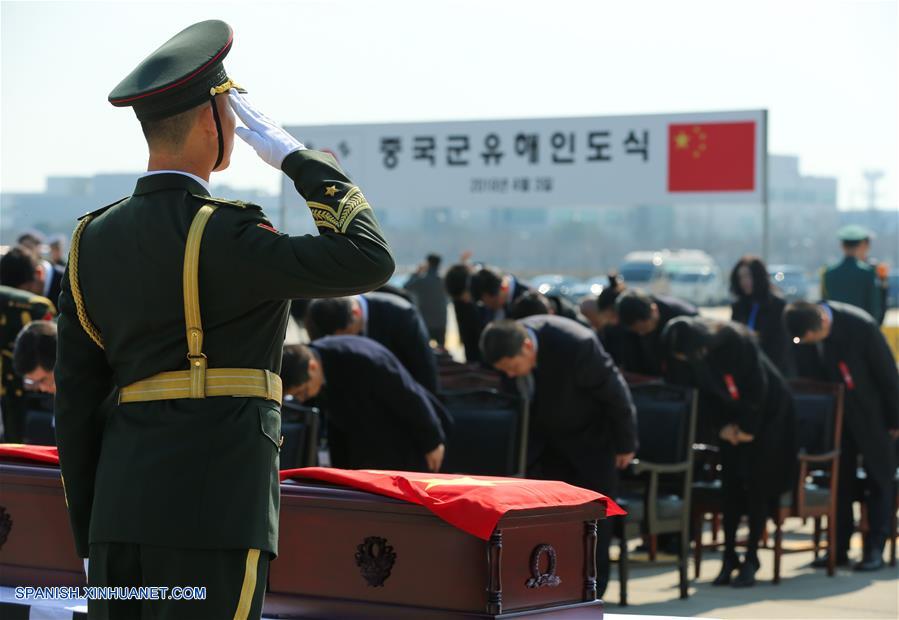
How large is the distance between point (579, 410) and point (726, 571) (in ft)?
4.87

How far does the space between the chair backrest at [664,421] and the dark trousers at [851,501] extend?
130 centimetres

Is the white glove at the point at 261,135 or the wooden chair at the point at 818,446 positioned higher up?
the white glove at the point at 261,135

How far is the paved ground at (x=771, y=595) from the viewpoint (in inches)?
235

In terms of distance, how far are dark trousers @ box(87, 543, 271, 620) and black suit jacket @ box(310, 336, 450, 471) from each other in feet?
8.91

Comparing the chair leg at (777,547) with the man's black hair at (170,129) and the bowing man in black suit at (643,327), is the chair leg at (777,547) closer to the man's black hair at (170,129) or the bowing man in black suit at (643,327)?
the bowing man in black suit at (643,327)

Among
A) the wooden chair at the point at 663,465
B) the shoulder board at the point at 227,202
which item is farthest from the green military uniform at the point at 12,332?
the shoulder board at the point at 227,202

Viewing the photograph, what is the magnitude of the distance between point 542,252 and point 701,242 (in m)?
7.15

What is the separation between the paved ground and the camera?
598cm

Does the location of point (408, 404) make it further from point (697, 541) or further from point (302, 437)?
point (697, 541)

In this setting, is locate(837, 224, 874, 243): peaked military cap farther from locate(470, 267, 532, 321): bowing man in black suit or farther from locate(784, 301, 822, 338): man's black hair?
locate(784, 301, 822, 338): man's black hair

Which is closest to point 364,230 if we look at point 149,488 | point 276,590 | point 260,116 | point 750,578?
point 260,116

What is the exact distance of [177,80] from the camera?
8.12ft

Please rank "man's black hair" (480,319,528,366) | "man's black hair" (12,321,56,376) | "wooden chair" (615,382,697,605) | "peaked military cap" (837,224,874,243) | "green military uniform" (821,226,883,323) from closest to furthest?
"man's black hair" (12,321,56,376), "man's black hair" (480,319,528,366), "wooden chair" (615,382,697,605), "peaked military cap" (837,224,874,243), "green military uniform" (821,226,883,323)

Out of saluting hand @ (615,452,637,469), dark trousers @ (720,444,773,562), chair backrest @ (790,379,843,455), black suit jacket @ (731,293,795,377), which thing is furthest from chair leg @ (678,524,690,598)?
black suit jacket @ (731,293,795,377)
